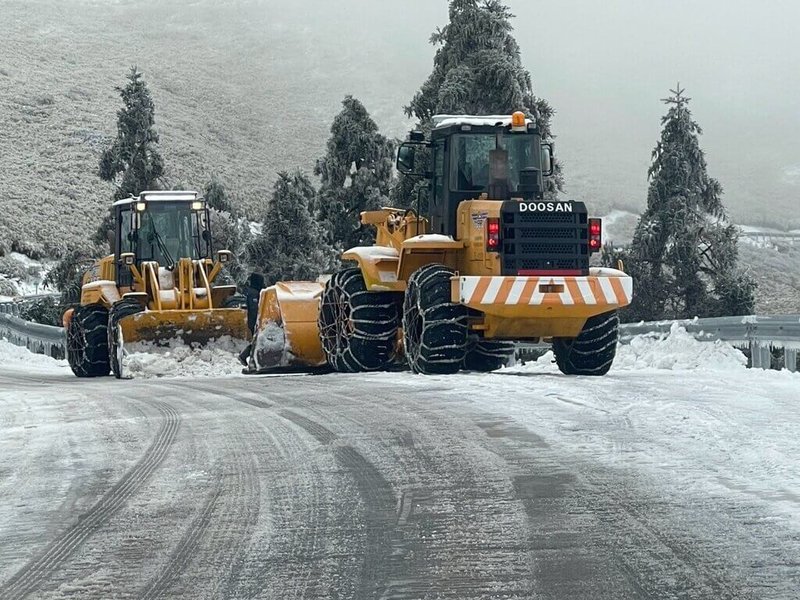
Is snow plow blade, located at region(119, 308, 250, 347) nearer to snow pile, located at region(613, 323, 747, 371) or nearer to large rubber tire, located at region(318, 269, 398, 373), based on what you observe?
large rubber tire, located at region(318, 269, 398, 373)

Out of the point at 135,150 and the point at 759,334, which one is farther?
the point at 135,150

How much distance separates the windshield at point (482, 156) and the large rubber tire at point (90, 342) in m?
8.17

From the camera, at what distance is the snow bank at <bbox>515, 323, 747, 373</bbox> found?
1628 centimetres

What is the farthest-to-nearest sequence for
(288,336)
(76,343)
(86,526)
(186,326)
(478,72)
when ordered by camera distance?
(478,72), (76,343), (186,326), (288,336), (86,526)

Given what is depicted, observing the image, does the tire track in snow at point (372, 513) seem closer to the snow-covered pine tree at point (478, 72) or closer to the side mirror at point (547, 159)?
the side mirror at point (547, 159)

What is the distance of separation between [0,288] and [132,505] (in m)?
40.6

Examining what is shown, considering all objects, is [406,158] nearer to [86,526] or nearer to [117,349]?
[117,349]

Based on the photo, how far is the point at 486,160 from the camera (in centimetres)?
1548

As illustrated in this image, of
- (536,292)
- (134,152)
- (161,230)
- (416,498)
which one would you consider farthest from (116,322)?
(134,152)

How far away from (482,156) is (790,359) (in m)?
→ 4.21

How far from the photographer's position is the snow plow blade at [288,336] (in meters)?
18.2

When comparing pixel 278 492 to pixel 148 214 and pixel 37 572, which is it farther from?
pixel 148 214

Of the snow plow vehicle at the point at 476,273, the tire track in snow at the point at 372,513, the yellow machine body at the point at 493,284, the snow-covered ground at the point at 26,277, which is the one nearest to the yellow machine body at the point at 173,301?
the snow plow vehicle at the point at 476,273

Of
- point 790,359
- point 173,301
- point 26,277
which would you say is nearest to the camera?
point 790,359
